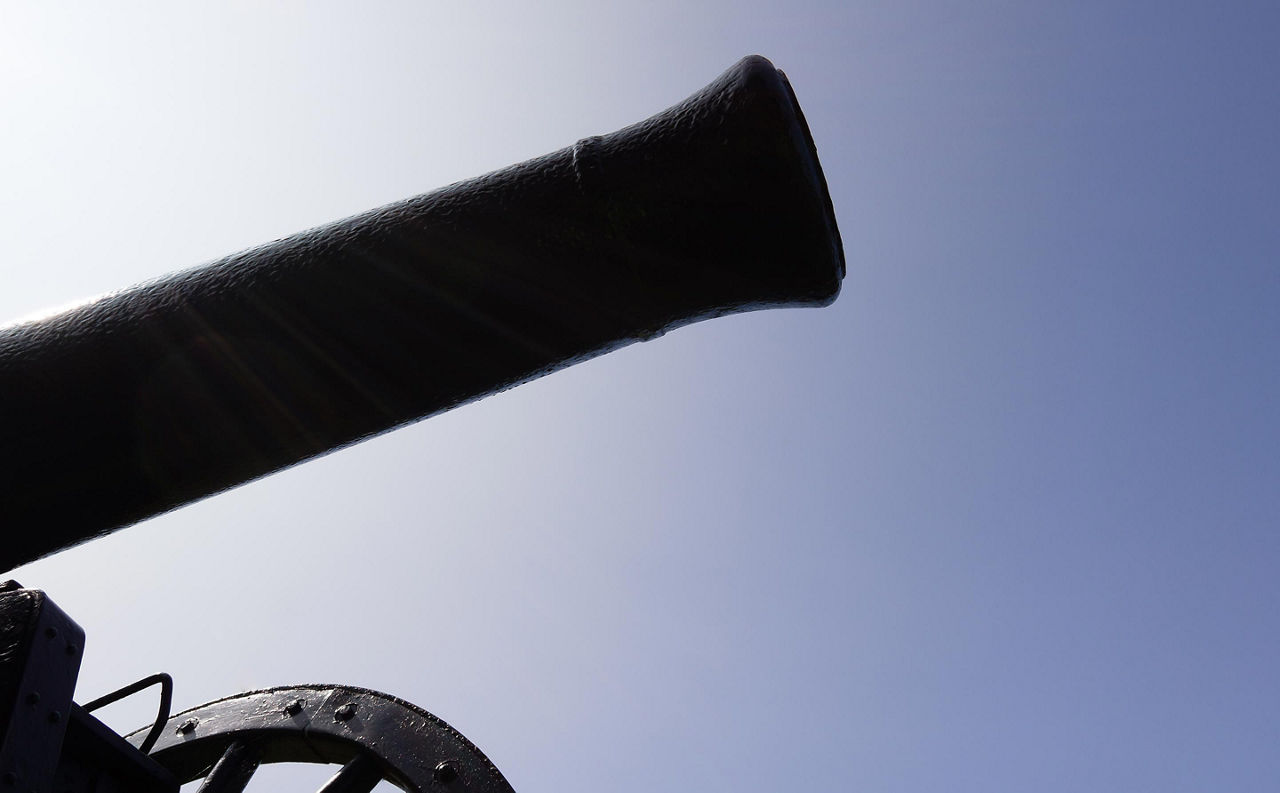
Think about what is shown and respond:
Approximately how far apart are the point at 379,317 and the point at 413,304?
2.7 inches

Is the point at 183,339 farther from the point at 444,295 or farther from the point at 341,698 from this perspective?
the point at 341,698

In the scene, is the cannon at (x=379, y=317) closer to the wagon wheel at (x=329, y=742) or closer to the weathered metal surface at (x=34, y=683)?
the weathered metal surface at (x=34, y=683)

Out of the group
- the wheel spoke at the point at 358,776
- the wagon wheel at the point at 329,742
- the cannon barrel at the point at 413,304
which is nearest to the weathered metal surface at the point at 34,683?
the cannon barrel at the point at 413,304

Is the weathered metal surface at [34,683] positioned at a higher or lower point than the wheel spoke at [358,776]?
higher

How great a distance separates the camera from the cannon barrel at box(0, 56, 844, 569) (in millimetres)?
1757

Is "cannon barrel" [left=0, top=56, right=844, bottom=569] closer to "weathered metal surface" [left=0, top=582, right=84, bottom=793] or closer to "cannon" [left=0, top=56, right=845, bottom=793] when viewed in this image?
"cannon" [left=0, top=56, right=845, bottom=793]

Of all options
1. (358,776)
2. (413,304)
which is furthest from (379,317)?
(358,776)

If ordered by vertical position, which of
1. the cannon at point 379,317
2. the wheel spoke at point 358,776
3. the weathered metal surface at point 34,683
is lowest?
the wheel spoke at point 358,776

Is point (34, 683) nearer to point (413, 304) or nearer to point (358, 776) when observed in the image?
point (413, 304)

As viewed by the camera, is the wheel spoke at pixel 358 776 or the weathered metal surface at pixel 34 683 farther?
the wheel spoke at pixel 358 776

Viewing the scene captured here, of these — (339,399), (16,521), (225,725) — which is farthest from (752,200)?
(225,725)

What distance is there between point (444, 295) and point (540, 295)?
7.4 inches

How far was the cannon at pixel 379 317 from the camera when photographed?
5.73ft

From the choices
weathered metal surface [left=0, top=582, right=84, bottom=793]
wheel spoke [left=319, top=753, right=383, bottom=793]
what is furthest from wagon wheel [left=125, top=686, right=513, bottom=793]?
weathered metal surface [left=0, top=582, right=84, bottom=793]
